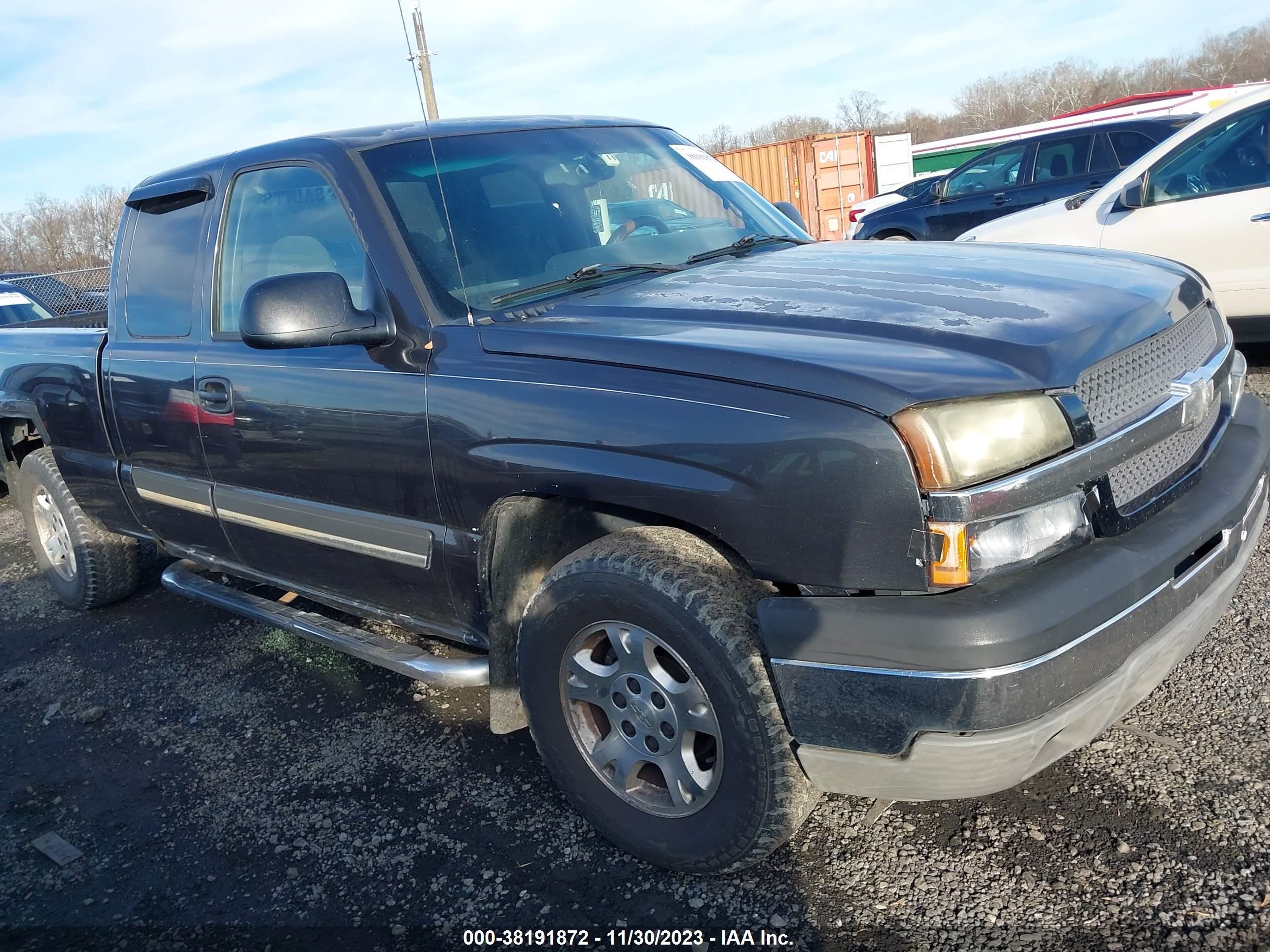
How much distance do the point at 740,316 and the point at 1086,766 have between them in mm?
1563

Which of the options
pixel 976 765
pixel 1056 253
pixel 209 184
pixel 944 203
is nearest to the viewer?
pixel 976 765

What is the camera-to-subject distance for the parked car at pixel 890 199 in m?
12.4

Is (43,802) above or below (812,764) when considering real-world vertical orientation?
below

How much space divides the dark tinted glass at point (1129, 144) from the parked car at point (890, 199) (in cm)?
225

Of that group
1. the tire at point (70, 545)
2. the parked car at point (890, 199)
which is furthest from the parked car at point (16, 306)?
the parked car at point (890, 199)

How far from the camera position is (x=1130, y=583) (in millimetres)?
2041

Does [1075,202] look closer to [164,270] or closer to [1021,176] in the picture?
[1021,176]

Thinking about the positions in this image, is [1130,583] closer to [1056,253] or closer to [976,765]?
[976,765]

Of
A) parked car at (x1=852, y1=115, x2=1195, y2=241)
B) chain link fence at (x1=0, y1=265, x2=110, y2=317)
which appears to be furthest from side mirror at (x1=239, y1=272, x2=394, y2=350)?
parked car at (x1=852, y1=115, x2=1195, y2=241)

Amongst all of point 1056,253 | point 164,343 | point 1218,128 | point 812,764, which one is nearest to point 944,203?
point 1218,128

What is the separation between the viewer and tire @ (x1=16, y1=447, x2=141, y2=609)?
186 inches

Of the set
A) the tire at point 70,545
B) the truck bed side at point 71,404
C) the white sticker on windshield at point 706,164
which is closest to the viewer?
the white sticker on windshield at point 706,164

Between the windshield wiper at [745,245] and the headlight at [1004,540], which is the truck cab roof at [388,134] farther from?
the headlight at [1004,540]

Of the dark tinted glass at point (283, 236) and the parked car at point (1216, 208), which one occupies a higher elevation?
the dark tinted glass at point (283, 236)
